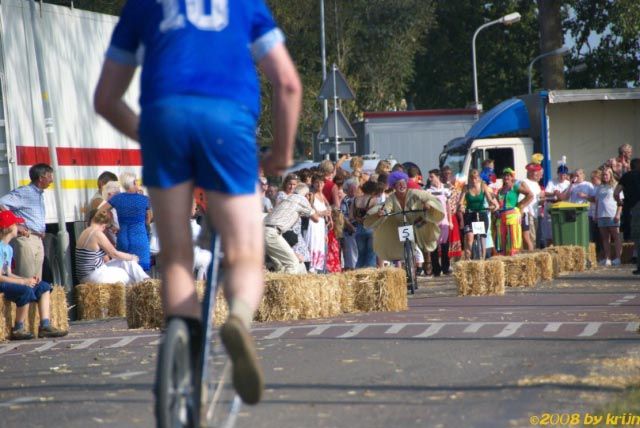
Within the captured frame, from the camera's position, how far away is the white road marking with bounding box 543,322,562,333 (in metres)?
12.2

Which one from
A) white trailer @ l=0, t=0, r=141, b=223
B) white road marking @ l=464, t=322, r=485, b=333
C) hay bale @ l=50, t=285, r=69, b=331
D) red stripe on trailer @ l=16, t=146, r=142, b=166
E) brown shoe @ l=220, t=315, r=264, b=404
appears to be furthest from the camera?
red stripe on trailer @ l=16, t=146, r=142, b=166

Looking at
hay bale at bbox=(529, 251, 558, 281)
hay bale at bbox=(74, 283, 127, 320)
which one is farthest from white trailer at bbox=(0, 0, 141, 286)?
hay bale at bbox=(529, 251, 558, 281)

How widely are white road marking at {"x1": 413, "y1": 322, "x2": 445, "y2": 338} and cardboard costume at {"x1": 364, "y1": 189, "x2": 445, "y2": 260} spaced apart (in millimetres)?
8156

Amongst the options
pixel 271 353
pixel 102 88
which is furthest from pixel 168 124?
pixel 271 353

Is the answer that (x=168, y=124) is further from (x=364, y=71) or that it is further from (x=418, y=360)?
(x=364, y=71)

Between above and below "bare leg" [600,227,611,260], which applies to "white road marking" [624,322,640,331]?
below

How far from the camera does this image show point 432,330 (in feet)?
41.3

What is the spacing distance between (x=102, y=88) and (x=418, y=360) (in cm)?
442

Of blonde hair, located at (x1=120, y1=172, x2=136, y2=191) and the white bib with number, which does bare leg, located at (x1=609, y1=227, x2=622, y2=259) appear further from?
blonde hair, located at (x1=120, y1=172, x2=136, y2=191)

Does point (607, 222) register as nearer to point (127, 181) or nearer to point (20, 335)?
point (127, 181)

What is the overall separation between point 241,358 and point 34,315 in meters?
10.5

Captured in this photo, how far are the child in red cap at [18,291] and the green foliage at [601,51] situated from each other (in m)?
41.4

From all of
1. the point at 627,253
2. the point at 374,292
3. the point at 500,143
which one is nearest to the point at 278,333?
the point at 374,292

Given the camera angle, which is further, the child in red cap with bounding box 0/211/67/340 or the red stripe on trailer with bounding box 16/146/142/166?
the red stripe on trailer with bounding box 16/146/142/166
